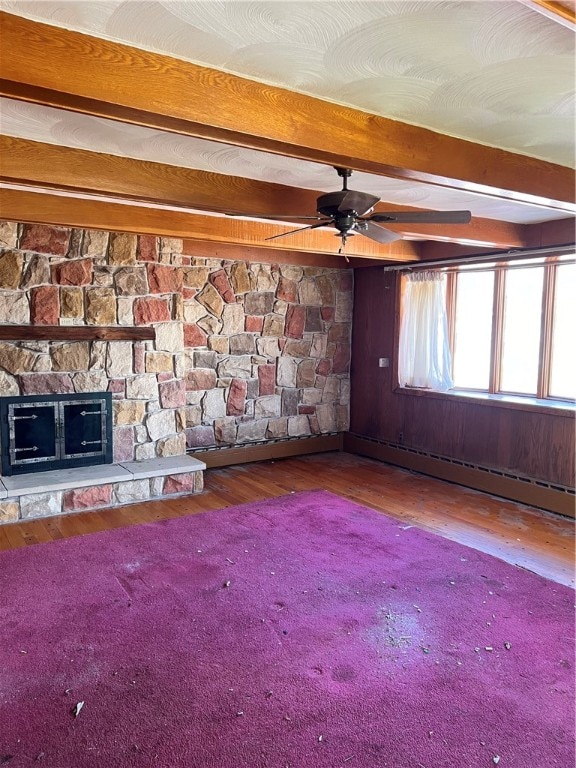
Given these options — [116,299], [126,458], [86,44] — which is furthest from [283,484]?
[86,44]

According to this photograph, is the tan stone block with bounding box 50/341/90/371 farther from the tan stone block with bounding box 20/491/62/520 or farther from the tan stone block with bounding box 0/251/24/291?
the tan stone block with bounding box 20/491/62/520

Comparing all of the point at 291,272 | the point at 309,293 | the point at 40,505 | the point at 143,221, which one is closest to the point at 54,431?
the point at 40,505

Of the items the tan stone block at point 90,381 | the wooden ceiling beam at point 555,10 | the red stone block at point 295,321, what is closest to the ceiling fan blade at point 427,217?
the wooden ceiling beam at point 555,10

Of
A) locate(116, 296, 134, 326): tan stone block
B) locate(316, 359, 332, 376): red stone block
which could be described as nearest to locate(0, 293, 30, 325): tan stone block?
locate(116, 296, 134, 326): tan stone block

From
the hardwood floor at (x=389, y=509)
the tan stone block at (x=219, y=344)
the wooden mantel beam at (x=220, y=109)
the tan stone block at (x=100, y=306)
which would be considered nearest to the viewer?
the wooden mantel beam at (x=220, y=109)

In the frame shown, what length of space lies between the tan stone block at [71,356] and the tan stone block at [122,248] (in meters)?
0.76

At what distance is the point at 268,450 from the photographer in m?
6.23

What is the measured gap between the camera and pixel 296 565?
→ 11.6ft

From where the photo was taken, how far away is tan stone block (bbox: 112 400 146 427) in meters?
4.82

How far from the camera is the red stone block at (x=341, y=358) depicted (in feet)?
21.9

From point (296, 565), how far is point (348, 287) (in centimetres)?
397

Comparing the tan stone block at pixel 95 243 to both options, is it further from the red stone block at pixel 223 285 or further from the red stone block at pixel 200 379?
the red stone block at pixel 200 379

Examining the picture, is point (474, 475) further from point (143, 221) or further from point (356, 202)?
point (143, 221)

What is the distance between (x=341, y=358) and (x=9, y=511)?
398 cm
